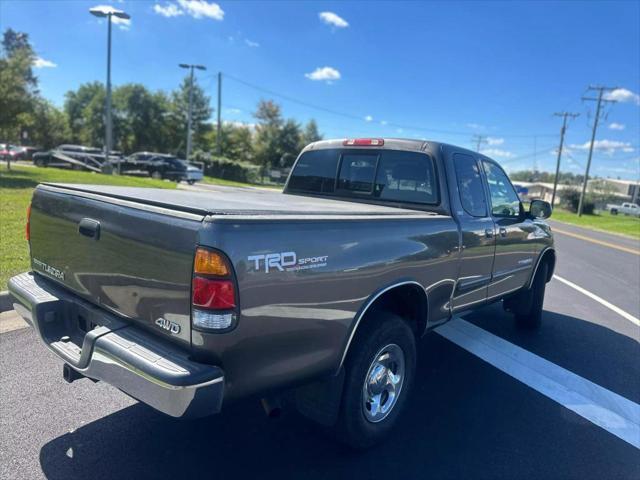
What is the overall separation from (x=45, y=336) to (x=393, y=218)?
2230 millimetres

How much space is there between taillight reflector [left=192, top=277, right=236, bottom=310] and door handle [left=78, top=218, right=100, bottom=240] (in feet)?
2.89

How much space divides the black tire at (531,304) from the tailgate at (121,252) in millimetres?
4536

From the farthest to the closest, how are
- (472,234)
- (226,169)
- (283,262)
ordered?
(226,169)
(472,234)
(283,262)

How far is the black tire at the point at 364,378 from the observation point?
291cm

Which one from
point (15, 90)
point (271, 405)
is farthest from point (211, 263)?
point (15, 90)

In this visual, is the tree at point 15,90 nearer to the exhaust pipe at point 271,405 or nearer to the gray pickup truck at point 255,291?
the gray pickup truck at point 255,291

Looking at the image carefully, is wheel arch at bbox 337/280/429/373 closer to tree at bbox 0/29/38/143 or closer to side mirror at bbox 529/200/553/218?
side mirror at bbox 529/200/553/218

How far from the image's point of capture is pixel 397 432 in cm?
340

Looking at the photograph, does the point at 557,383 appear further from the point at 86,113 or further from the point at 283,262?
the point at 86,113

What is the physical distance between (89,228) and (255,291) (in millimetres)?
1169

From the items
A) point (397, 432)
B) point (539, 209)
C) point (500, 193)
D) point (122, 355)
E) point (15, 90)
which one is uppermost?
point (15, 90)

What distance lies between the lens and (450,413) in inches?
146

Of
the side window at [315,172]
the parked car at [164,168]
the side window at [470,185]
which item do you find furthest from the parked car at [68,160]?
the side window at [470,185]

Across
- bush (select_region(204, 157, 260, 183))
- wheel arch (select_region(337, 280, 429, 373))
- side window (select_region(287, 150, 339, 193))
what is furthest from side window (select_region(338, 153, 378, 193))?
bush (select_region(204, 157, 260, 183))
